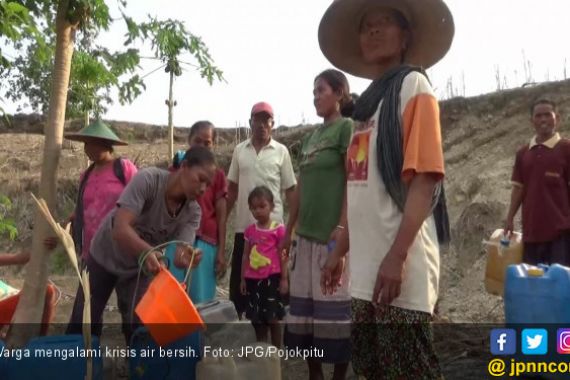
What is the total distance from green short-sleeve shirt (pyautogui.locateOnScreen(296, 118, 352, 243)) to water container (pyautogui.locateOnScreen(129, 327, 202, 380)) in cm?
92

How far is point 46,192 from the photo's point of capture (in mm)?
3623

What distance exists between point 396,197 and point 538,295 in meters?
1.43

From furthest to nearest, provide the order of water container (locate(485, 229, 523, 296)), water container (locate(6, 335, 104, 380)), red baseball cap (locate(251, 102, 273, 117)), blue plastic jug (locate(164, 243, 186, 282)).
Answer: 1. water container (locate(485, 229, 523, 296))
2. red baseball cap (locate(251, 102, 273, 117))
3. blue plastic jug (locate(164, 243, 186, 282))
4. water container (locate(6, 335, 104, 380))

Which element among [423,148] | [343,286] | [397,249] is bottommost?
[343,286]

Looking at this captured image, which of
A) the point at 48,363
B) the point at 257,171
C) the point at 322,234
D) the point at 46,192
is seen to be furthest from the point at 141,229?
the point at 257,171

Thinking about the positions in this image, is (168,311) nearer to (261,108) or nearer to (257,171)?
(257,171)

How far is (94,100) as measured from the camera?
14.6 ft

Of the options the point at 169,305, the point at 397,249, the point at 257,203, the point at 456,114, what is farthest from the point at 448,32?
the point at 456,114

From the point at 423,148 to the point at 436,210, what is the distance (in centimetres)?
34

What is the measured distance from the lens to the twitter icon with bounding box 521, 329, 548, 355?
3.15 metres

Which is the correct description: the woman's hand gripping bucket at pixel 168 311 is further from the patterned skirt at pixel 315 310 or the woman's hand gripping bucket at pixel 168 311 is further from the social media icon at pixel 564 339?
the social media icon at pixel 564 339

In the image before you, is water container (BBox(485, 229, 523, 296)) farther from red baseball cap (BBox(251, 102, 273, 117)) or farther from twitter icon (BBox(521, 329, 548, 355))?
red baseball cap (BBox(251, 102, 273, 117))

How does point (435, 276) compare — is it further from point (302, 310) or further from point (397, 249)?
point (302, 310)

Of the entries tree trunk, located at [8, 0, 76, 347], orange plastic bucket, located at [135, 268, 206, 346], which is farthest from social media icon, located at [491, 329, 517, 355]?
tree trunk, located at [8, 0, 76, 347]
